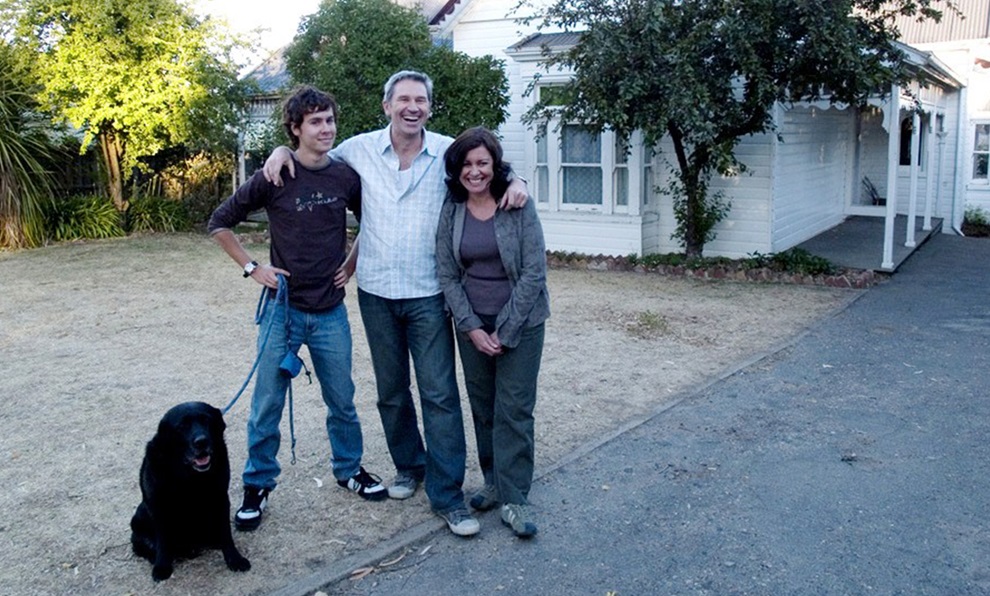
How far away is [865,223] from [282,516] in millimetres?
14694

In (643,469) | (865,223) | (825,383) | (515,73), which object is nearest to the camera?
(643,469)

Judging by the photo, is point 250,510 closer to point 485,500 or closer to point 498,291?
point 485,500

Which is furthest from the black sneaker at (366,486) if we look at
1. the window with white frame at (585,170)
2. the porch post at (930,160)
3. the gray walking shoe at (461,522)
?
the porch post at (930,160)

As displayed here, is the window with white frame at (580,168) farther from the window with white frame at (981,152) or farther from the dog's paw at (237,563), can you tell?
the dog's paw at (237,563)

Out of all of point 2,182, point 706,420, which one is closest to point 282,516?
point 706,420

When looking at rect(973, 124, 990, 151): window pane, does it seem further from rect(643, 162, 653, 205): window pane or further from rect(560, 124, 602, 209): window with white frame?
rect(560, 124, 602, 209): window with white frame

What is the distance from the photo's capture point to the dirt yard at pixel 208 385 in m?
4.02

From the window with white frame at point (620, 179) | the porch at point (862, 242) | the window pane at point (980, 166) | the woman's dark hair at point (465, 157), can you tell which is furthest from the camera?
the window pane at point (980, 166)

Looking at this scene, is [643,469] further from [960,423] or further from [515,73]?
[515,73]

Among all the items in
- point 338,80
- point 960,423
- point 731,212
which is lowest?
point 960,423

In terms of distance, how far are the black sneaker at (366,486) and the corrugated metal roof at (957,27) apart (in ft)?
69.9

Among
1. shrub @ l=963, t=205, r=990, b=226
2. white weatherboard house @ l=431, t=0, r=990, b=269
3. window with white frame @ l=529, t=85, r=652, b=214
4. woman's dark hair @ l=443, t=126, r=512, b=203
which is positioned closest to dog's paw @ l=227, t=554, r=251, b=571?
woman's dark hair @ l=443, t=126, r=512, b=203

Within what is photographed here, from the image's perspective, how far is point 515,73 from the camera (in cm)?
1425

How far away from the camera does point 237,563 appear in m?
3.77
